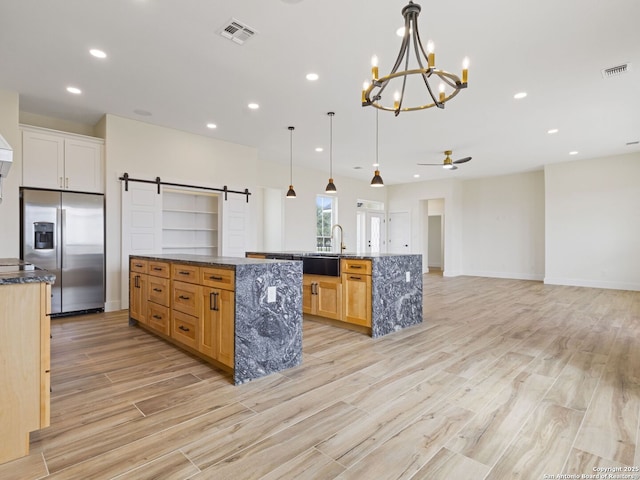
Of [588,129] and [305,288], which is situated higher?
[588,129]

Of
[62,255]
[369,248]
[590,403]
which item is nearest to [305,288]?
[590,403]

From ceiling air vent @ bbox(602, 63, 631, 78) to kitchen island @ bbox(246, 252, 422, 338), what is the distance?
120 inches

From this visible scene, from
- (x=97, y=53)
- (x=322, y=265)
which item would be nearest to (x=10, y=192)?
(x=97, y=53)

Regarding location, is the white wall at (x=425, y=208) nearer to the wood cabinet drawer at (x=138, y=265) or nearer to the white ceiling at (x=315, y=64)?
the white ceiling at (x=315, y=64)

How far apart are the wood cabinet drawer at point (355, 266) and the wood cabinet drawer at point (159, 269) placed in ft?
6.42

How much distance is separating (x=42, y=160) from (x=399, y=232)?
31.7ft

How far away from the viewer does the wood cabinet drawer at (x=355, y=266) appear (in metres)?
3.87

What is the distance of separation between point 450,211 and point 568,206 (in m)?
2.93

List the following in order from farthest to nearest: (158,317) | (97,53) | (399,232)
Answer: (399,232)
(158,317)
(97,53)

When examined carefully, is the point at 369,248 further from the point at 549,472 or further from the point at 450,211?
the point at 549,472

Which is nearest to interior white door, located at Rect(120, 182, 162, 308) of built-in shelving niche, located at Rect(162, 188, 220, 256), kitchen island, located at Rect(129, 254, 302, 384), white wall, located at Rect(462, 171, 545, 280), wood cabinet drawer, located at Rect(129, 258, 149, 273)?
built-in shelving niche, located at Rect(162, 188, 220, 256)

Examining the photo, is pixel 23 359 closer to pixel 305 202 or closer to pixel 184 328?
pixel 184 328

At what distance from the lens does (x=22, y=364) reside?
173 centimetres

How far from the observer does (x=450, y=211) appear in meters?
10.3
